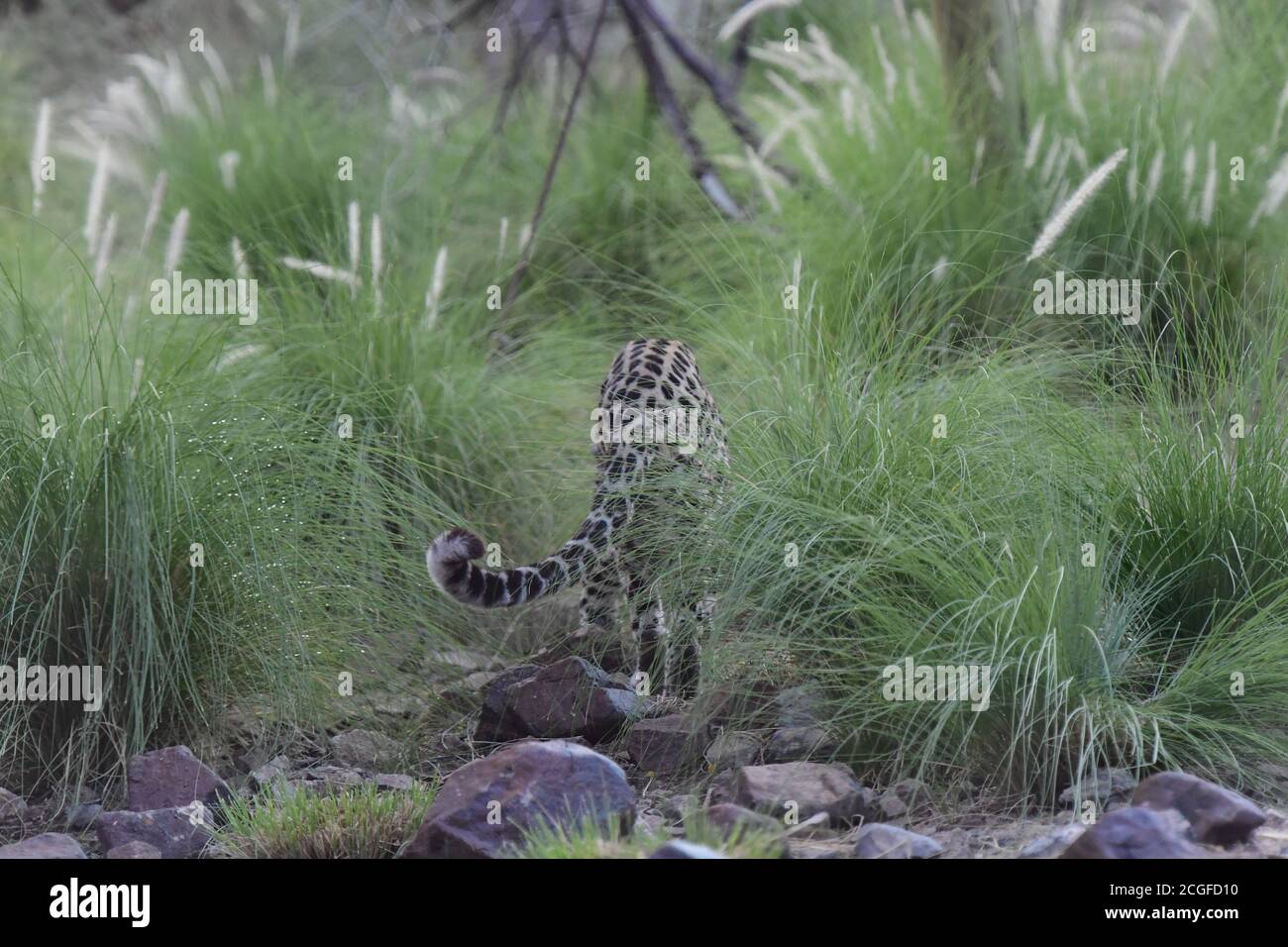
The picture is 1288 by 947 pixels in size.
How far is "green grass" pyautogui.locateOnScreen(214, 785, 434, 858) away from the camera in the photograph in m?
3.88

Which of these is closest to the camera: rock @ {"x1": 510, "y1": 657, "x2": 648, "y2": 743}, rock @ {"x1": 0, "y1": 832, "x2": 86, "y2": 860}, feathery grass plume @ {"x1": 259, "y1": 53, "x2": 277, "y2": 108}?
rock @ {"x1": 0, "y1": 832, "x2": 86, "y2": 860}

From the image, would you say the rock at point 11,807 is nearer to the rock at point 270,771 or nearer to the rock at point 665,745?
the rock at point 270,771

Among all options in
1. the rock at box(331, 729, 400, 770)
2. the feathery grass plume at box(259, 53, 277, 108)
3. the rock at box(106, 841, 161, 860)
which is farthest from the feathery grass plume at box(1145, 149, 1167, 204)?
the feathery grass plume at box(259, 53, 277, 108)

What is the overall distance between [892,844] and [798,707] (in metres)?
0.77

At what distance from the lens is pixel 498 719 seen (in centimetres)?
473

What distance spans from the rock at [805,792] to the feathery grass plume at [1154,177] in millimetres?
3082

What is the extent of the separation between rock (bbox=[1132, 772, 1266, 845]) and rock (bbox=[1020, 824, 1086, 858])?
18 cm

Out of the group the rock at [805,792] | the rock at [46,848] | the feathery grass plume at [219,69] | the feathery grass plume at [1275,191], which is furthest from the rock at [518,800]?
the feathery grass plume at [219,69]

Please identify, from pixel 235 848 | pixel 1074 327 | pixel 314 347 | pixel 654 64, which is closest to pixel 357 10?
pixel 654 64

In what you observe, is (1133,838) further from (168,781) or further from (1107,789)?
(168,781)

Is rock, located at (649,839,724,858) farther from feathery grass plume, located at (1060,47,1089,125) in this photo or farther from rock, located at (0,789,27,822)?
feathery grass plume, located at (1060,47,1089,125)

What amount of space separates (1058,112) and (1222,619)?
3.44 m

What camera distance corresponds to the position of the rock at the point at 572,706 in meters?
4.67

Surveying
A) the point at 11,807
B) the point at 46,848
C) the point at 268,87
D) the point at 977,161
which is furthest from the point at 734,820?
the point at 268,87
